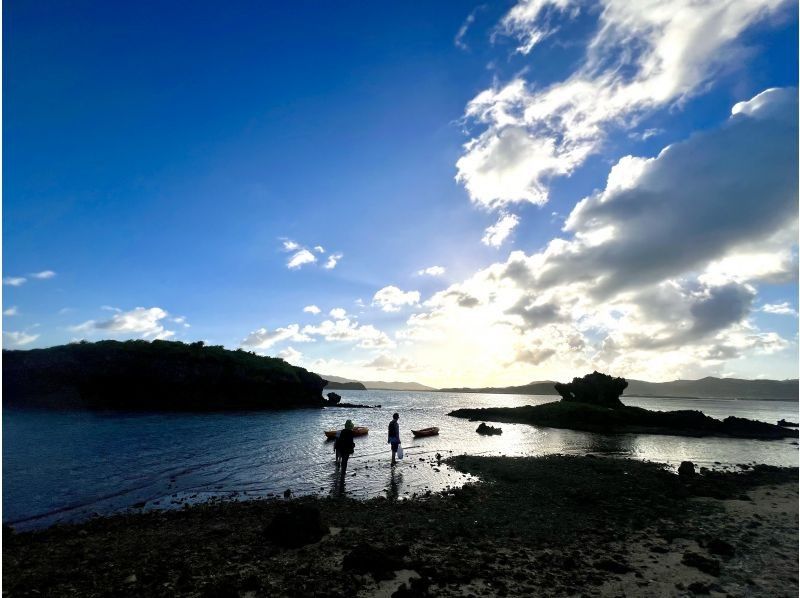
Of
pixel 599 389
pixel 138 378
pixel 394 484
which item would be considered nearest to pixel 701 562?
pixel 394 484

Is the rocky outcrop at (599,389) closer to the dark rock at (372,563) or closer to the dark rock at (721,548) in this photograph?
the dark rock at (721,548)

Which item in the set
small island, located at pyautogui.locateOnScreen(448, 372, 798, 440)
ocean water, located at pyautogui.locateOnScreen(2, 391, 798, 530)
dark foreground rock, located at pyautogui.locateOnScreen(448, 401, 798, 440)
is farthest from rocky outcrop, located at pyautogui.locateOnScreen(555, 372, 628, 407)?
ocean water, located at pyautogui.locateOnScreen(2, 391, 798, 530)

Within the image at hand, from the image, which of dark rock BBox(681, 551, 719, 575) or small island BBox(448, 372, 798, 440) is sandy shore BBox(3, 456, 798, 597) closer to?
dark rock BBox(681, 551, 719, 575)

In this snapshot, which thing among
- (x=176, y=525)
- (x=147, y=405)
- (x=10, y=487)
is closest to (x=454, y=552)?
(x=176, y=525)

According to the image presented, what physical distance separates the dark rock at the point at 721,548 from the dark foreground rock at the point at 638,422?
4815cm

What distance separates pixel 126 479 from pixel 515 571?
75.7ft

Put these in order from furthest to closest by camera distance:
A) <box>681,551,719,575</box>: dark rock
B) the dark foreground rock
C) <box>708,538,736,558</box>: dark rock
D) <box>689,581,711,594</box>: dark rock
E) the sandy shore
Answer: the dark foreground rock < <box>708,538,736,558</box>: dark rock < <box>681,551,719,575</box>: dark rock < the sandy shore < <box>689,581,711,594</box>: dark rock

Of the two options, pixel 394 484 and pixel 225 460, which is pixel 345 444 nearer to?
pixel 394 484

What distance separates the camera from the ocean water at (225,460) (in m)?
21.2

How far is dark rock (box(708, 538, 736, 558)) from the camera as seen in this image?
13240 mm

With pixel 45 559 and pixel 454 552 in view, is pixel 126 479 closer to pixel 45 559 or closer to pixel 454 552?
Result: pixel 45 559

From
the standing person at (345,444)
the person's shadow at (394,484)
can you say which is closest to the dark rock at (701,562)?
the person's shadow at (394,484)

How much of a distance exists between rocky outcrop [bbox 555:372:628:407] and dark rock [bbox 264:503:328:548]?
73511mm

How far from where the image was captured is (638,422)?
220ft
